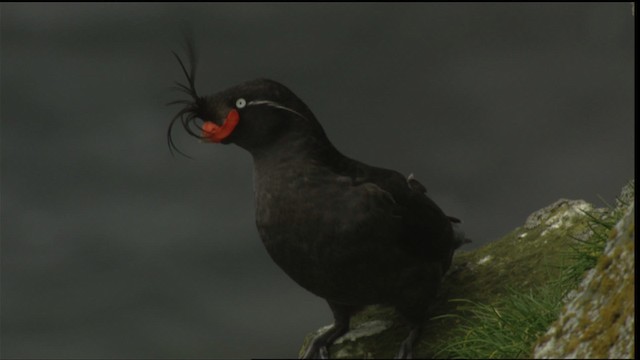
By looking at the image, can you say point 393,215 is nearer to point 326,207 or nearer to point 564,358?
point 326,207

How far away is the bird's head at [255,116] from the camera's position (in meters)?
7.61

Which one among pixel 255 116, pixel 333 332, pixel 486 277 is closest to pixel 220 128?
pixel 255 116

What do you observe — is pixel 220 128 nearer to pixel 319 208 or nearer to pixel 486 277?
pixel 319 208

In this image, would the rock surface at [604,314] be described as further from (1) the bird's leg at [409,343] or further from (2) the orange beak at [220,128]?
(2) the orange beak at [220,128]

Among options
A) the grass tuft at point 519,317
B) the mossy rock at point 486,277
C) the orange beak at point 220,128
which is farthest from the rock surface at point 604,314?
the orange beak at point 220,128

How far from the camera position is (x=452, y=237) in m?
8.68

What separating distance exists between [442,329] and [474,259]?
5.87ft

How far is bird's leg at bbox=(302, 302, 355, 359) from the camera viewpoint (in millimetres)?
8148

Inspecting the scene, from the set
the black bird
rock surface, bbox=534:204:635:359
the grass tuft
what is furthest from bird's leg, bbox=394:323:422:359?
rock surface, bbox=534:204:635:359

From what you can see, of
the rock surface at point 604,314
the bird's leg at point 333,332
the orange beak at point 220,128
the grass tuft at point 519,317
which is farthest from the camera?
the bird's leg at point 333,332

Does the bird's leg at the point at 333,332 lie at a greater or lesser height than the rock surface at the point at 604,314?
greater

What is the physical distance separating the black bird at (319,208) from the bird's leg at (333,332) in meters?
0.31

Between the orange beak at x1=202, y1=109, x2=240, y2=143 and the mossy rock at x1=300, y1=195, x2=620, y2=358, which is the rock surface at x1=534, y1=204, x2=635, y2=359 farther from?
the orange beak at x1=202, y1=109, x2=240, y2=143

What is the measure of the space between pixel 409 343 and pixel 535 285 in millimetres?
1288
